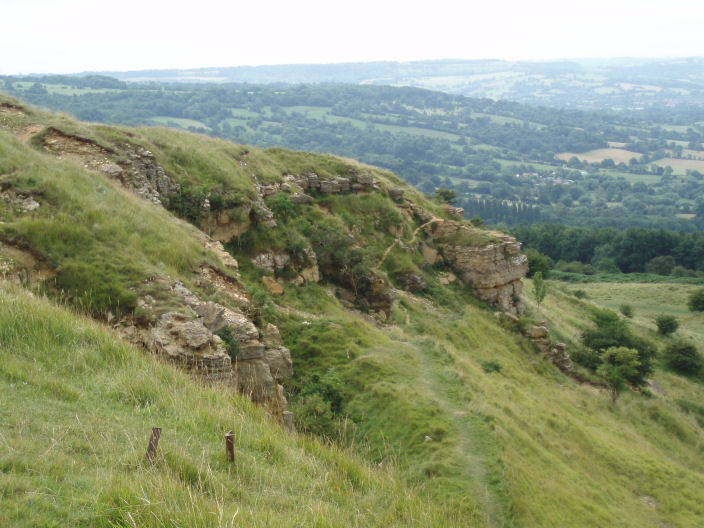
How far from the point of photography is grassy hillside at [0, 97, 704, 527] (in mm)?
6031

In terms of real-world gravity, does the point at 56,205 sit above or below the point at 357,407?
above

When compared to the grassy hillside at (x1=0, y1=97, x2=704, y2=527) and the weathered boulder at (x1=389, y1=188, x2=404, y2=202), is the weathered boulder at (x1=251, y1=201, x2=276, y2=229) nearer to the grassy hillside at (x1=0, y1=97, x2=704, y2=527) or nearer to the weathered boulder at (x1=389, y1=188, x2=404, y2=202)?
the grassy hillside at (x1=0, y1=97, x2=704, y2=527)

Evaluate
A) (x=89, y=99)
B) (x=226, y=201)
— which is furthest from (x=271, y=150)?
(x=89, y=99)

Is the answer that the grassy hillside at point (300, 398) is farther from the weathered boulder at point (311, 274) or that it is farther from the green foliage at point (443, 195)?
the green foliage at point (443, 195)

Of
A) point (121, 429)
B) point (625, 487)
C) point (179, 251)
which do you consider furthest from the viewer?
point (625, 487)

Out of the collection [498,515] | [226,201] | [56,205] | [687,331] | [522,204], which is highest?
[56,205]

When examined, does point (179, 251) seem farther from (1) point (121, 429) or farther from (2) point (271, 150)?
(2) point (271, 150)

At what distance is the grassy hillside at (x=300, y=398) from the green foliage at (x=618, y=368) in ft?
4.41

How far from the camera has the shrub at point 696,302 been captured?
60.7m

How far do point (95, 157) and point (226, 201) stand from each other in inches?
226

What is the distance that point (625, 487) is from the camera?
19891 mm

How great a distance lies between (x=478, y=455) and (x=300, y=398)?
5417 millimetres

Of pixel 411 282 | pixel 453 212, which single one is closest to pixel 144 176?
pixel 411 282

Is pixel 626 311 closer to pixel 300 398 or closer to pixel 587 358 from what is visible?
pixel 587 358
